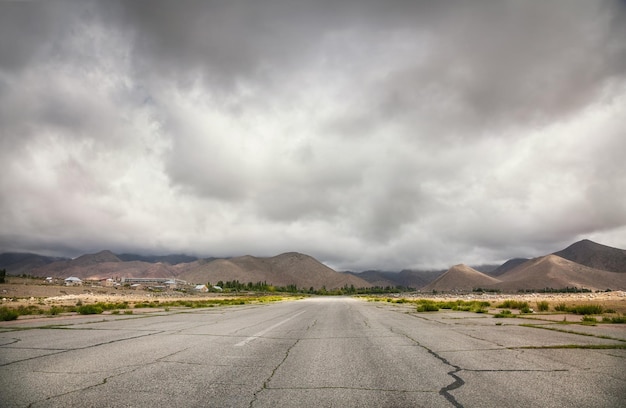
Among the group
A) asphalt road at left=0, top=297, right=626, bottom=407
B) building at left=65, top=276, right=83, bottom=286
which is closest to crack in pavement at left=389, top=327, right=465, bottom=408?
asphalt road at left=0, top=297, right=626, bottom=407

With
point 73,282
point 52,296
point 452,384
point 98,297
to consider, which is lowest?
point 73,282

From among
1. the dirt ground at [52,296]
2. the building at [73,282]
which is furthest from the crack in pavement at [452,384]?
the building at [73,282]

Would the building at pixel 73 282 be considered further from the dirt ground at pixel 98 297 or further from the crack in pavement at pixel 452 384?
the crack in pavement at pixel 452 384

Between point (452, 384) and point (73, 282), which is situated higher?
point (452, 384)

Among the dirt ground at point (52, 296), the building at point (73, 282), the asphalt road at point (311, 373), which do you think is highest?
the asphalt road at point (311, 373)

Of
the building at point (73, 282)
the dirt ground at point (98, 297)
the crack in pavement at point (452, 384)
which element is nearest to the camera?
the crack in pavement at point (452, 384)

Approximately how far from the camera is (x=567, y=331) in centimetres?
1111

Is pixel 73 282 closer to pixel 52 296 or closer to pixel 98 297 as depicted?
pixel 52 296

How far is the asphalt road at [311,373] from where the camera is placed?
4.45 m

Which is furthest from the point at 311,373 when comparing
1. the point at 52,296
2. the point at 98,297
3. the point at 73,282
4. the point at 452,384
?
the point at 73,282

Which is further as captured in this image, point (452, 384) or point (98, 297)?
point (98, 297)

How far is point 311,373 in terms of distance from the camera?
19.6 feet

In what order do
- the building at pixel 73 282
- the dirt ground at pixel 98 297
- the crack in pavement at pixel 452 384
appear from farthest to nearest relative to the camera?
1. the building at pixel 73 282
2. the dirt ground at pixel 98 297
3. the crack in pavement at pixel 452 384

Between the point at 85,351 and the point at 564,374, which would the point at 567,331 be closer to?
the point at 564,374
